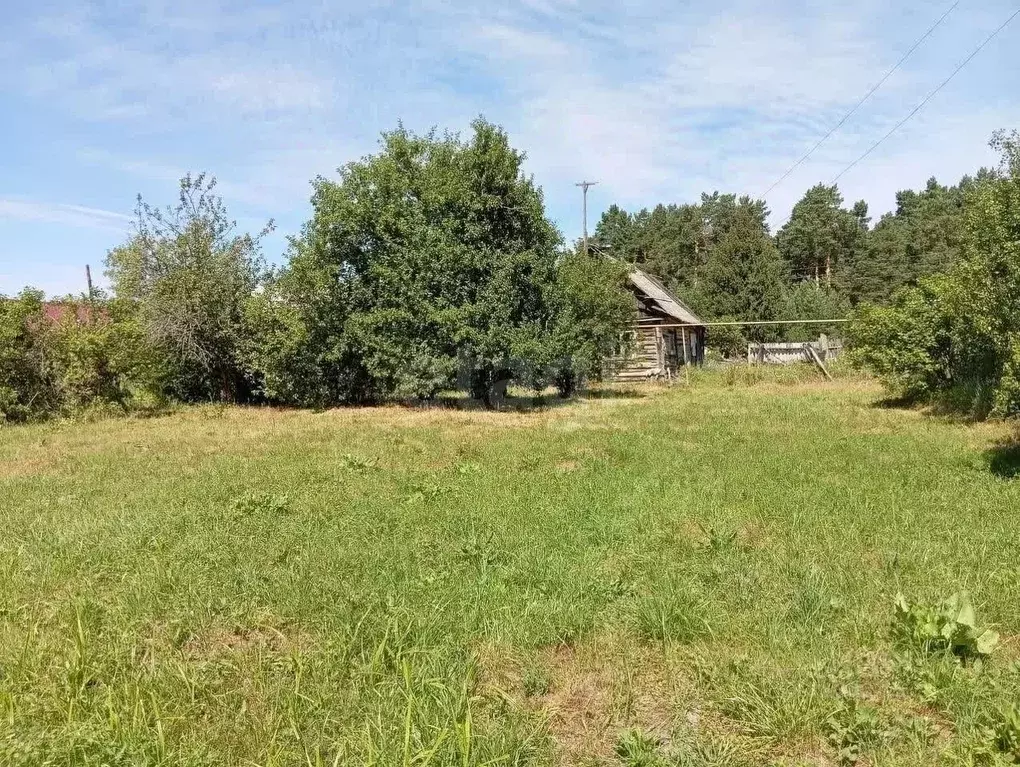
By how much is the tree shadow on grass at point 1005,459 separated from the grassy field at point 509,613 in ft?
0.43

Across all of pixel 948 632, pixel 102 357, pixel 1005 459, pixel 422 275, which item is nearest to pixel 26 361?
pixel 102 357

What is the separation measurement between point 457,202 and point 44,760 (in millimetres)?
15796

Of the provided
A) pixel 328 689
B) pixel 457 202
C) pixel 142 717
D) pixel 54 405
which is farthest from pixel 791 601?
pixel 54 405

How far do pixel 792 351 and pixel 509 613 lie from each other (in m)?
28.8

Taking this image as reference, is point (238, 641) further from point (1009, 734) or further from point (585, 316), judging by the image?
point (585, 316)

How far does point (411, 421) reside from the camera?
15.1m

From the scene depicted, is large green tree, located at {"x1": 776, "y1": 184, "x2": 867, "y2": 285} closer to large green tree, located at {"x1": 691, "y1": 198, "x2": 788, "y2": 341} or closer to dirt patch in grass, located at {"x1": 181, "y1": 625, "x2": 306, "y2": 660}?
large green tree, located at {"x1": 691, "y1": 198, "x2": 788, "y2": 341}

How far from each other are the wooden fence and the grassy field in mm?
20648

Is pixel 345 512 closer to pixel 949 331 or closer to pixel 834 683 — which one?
pixel 834 683

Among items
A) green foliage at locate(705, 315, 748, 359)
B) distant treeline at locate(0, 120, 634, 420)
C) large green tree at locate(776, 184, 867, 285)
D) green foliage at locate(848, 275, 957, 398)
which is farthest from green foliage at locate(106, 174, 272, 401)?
large green tree at locate(776, 184, 867, 285)

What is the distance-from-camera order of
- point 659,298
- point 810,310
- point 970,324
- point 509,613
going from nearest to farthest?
point 509,613 < point 970,324 < point 659,298 < point 810,310


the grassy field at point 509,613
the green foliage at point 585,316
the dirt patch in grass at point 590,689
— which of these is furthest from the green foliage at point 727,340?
the dirt patch in grass at point 590,689

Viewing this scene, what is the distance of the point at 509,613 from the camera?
4.27 metres

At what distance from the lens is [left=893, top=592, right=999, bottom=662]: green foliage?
361 centimetres
